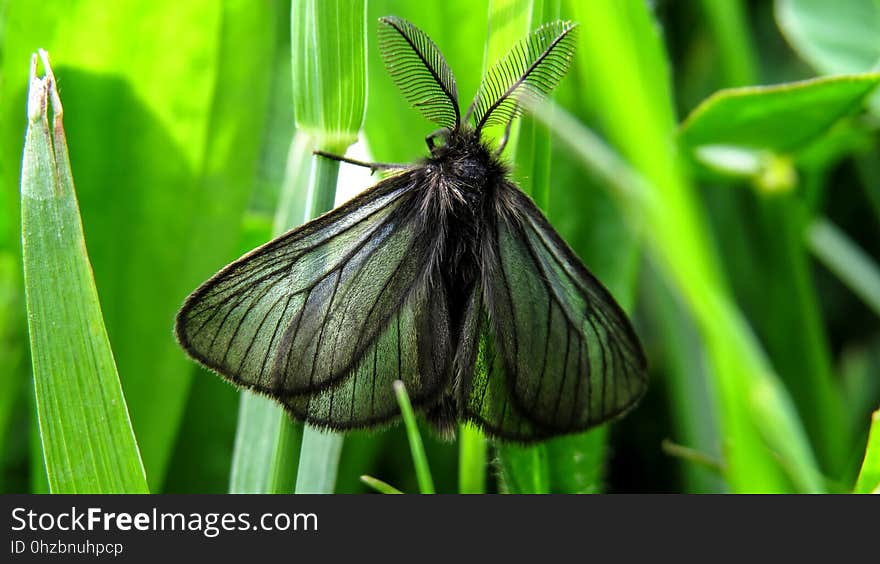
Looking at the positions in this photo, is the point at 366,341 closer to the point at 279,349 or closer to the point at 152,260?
the point at 279,349

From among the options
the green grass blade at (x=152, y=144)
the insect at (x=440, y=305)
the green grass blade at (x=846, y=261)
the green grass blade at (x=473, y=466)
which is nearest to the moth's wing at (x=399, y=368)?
the insect at (x=440, y=305)

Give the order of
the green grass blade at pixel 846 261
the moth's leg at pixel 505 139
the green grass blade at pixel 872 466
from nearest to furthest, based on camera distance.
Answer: the green grass blade at pixel 872 466 → the moth's leg at pixel 505 139 → the green grass blade at pixel 846 261

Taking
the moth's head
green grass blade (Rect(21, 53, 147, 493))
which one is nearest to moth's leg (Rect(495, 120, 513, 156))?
the moth's head

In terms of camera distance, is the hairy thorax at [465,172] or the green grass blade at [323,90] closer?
the green grass blade at [323,90]

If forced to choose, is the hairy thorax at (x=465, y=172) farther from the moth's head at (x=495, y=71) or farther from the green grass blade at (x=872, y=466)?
the green grass blade at (x=872, y=466)

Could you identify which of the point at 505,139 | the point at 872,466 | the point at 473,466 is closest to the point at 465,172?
the point at 505,139

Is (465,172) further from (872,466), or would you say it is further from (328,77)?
(872,466)
